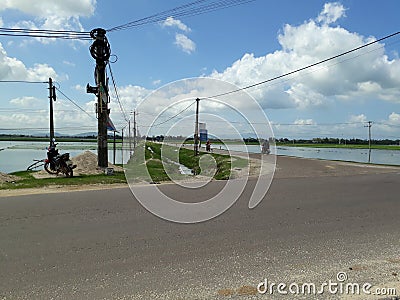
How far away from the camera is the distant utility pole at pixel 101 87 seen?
55.0ft

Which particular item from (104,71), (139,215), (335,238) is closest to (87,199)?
(139,215)

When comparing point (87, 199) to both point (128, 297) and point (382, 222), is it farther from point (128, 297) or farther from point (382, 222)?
point (382, 222)

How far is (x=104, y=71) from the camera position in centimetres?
1720

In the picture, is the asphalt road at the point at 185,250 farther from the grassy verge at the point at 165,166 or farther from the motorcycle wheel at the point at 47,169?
A: the motorcycle wheel at the point at 47,169

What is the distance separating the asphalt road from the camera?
368 cm

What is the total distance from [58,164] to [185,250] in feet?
35.5

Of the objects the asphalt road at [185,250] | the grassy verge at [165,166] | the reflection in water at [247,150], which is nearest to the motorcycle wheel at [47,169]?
Result: the grassy verge at [165,166]

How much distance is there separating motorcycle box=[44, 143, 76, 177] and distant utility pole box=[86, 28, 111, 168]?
2450mm

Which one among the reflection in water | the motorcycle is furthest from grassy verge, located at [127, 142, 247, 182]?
the motorcycle

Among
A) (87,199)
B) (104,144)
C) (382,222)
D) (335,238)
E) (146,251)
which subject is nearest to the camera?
(146,251)

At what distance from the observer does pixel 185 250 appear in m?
4.81

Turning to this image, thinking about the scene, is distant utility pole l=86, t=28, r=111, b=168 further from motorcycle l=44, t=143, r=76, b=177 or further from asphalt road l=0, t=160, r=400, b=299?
asphalt road l=0, t=160, r=400, b=299

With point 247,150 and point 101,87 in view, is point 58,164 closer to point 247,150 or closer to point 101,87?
point 101,87

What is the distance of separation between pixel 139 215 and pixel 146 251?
222 centimetres
